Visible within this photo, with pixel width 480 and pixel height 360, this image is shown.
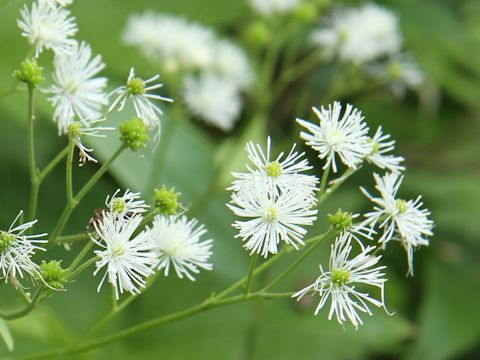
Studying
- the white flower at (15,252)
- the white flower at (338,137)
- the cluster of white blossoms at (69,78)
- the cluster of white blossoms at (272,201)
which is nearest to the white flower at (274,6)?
the cluster of white blossoms at (69,78)

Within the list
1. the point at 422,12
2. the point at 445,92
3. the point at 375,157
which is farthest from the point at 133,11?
the point at 375,157

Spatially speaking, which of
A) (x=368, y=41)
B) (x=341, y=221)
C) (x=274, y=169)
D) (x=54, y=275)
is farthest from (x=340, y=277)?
(x=368, y=41)

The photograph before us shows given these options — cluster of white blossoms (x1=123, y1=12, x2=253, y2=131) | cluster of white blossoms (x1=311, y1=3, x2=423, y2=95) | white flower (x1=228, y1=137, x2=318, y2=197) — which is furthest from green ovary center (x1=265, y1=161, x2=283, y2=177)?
cluster of white blossoms (x1=311, y1=3, x2=423, y2=95)

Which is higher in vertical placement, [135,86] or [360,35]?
[360,35]

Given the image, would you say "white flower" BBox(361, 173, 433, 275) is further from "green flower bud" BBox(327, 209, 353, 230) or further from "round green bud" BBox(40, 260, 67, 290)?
"round green bud" BBox(40, 260, 67, 290)

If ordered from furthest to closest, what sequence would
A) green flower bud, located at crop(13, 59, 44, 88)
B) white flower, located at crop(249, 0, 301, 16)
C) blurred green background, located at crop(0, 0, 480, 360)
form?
white flower, located at crop(249, 0, 301, 16)
blurred green background, located at crop(0, 0, 480, 360)
green flower bud, located at crop(13, 59, 44, 88)

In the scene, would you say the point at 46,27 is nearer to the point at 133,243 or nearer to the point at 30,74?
the point at 30,74

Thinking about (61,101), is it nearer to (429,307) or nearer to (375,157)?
(375,157)

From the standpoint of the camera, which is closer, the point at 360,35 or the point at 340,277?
the point at 340,277
